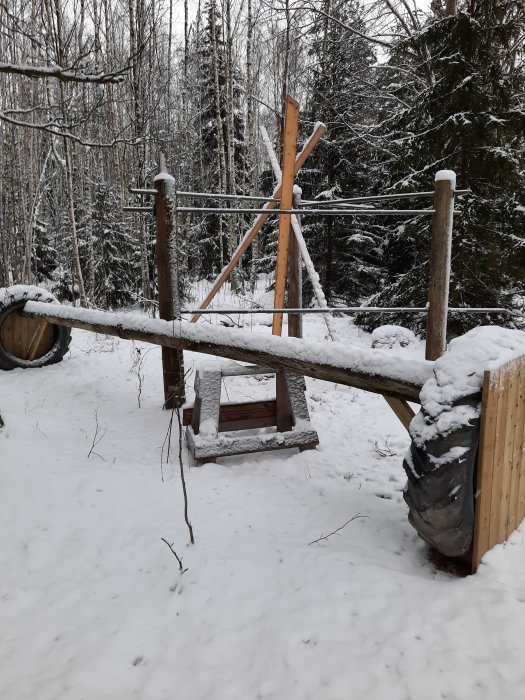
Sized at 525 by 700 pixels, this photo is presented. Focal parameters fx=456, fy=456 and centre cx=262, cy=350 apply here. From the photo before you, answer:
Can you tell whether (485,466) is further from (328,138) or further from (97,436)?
(328,138)

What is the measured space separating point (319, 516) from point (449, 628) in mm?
910

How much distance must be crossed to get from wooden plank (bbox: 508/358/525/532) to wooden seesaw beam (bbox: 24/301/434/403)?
38 cm

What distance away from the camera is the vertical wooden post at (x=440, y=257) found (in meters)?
3.25

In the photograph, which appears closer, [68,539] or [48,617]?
[48,617]

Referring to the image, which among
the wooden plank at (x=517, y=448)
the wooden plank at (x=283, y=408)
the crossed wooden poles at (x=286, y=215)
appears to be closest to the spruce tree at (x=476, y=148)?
the crossed wooden poles at (x=286, y=215)

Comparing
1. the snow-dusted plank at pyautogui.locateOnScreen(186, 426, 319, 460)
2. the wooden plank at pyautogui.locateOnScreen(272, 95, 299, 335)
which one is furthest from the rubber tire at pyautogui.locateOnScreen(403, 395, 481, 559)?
the wooden plank at pyautogui.locateOnScreen(272, 95, 299, 335)

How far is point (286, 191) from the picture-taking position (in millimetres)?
4285

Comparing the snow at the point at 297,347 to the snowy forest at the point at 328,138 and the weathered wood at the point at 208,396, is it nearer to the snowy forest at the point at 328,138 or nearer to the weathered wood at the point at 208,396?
the weathered wood at the point at 208,396

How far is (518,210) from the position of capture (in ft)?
20.7

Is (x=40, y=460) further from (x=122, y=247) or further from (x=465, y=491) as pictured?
(x=122, y=247)

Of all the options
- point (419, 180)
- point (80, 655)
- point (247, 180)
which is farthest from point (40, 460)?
point (247, 180)

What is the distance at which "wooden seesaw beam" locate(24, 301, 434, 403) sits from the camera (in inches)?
87.2

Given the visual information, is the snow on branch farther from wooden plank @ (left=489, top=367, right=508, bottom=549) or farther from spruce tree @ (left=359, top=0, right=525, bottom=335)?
spruce tree @ (left=359, top=0, right=525, bottom=335)

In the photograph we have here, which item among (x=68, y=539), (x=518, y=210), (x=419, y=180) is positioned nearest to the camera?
(x=68, y=539)
